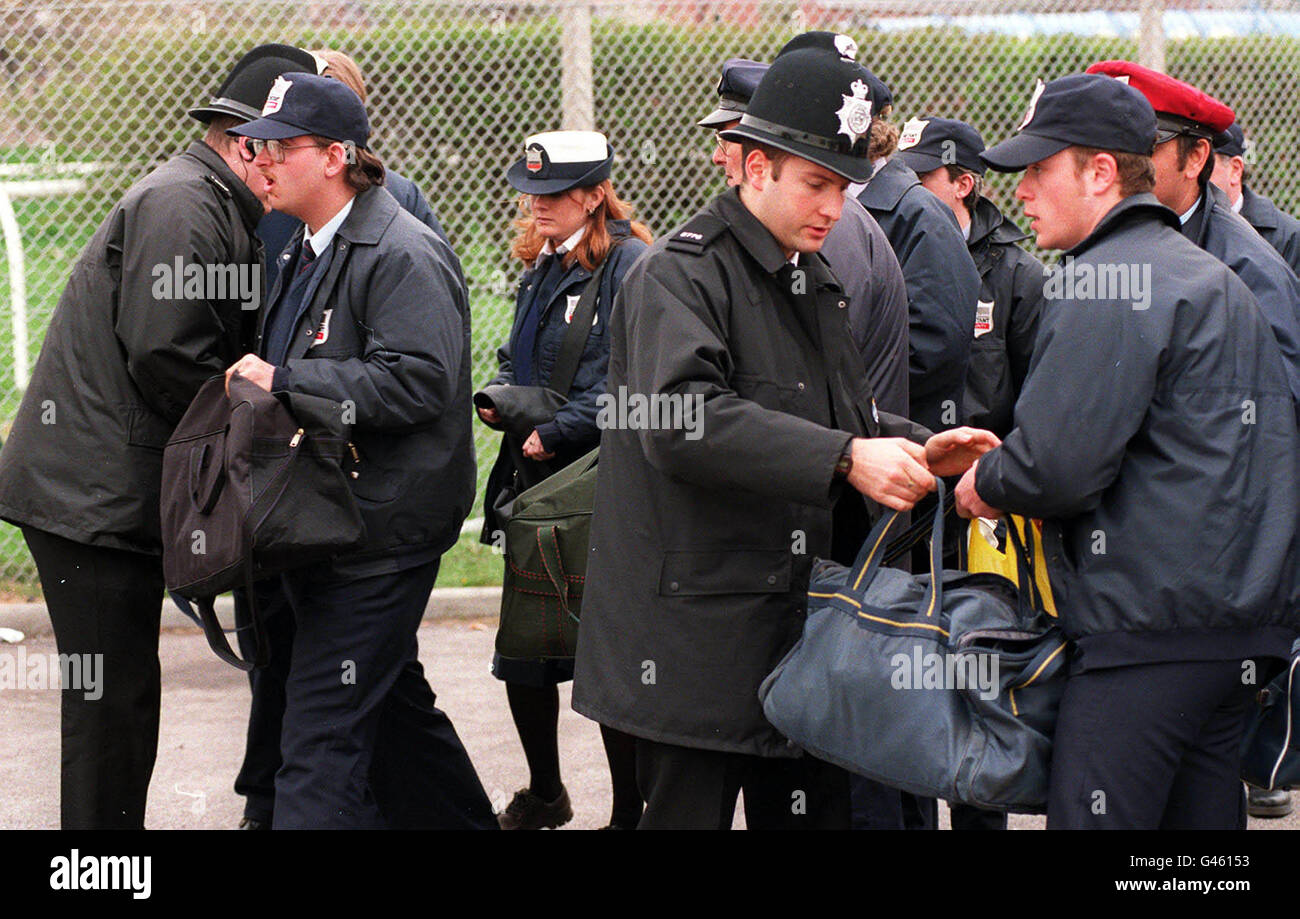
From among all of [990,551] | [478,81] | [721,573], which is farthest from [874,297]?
[478,81]

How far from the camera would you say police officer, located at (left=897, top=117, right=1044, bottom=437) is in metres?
5.30

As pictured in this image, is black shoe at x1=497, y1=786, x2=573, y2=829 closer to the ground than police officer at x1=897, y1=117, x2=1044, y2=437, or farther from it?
closer to the ground

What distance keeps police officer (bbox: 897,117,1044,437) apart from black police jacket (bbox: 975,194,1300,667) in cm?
215

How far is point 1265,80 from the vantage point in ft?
30.3

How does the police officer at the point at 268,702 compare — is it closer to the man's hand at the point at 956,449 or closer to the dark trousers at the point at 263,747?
the dark trousers at the point at 263,747

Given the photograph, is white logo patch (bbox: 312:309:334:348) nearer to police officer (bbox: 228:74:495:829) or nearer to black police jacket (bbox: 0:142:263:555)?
police officer (bbox: 228:74:495:829)

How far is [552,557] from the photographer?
14.6 ft

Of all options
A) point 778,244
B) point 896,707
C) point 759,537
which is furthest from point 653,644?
point 778,244

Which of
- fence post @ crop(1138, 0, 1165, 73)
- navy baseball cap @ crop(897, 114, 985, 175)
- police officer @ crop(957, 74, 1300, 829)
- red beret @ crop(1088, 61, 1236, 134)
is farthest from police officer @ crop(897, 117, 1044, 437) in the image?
fence post @ crop(1138, 0, 1165, 73)

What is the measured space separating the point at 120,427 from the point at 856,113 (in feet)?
7.06

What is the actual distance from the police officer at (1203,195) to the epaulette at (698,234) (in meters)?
1.09

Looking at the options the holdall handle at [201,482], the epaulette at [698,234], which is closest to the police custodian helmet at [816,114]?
the epaulette at [698,234]

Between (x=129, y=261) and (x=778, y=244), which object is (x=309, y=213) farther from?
(x=778, y=244)
